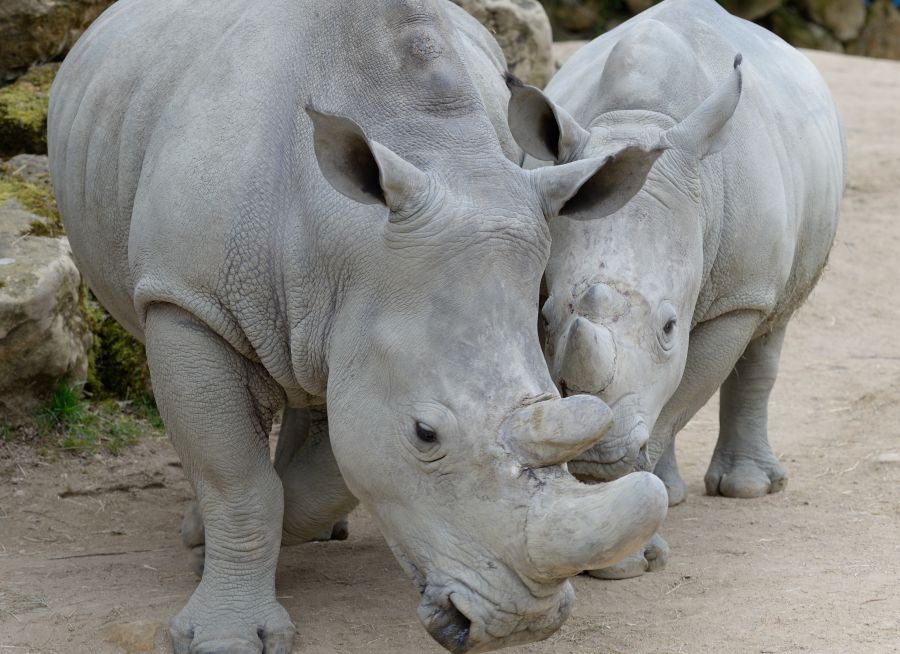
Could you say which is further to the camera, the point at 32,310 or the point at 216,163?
the point at 32,310

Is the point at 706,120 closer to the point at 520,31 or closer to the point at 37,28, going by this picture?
the point at 520,31

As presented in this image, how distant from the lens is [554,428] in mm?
3791

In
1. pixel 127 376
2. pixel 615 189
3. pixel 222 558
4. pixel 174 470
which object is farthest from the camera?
pixel 127 376

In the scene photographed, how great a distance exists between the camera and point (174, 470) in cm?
711

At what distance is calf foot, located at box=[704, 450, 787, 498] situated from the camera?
6.94 m

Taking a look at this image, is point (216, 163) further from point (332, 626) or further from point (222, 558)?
point (332, 626)

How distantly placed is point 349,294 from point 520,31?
548 cm

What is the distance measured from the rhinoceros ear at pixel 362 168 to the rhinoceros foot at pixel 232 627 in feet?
5.01

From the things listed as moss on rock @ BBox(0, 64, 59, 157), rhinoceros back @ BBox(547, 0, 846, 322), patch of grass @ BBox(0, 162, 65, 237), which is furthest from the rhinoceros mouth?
moss on rock @ BBox(0, 64, 59, 157)

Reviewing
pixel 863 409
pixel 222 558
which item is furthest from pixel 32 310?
pixel 863 409

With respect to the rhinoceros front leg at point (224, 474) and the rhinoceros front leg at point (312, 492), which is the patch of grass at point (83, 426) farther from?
the rhinoceros front leg at point (224, 474)

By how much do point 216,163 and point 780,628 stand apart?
2.44m

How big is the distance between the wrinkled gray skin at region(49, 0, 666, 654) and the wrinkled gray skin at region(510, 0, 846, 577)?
0.41 metres

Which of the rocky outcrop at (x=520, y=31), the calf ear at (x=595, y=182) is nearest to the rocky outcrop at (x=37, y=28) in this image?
the rocky outcrop at (x=520, y=31)
